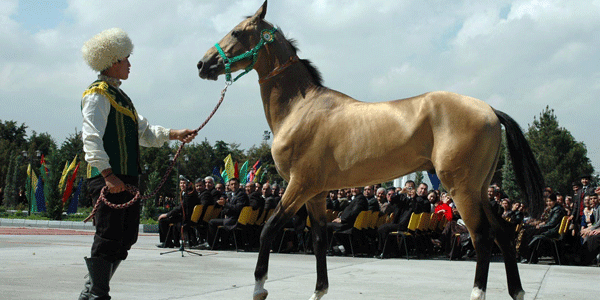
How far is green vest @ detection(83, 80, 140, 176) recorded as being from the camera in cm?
402

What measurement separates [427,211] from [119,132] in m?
9.73

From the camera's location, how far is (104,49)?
13.6 feet

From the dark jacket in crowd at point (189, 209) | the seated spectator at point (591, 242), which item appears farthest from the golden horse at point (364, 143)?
the dark jacket in crowd at point (189, 209)

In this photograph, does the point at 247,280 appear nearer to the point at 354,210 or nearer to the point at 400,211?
the point at 354,210

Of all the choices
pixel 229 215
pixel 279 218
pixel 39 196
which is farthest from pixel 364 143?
pixel 39 196

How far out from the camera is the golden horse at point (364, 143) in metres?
4.75

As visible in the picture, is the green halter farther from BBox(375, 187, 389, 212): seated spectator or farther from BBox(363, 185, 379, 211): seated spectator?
BBox(375, 187, 389, 212): seated spectator

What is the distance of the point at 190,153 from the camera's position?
5525cm

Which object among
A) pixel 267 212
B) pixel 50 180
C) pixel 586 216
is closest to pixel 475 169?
pixel 586 216

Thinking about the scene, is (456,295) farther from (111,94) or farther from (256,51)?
(111,94)

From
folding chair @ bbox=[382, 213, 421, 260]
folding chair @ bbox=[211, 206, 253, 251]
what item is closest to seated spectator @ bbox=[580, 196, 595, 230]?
Result: folding chair @ bbox=[382, 213, 421, 260]

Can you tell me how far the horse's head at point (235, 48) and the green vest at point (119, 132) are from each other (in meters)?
1.38

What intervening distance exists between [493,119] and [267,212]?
9450mm

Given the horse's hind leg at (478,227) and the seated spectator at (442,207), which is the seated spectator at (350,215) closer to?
the seated spectator at (442,207)
